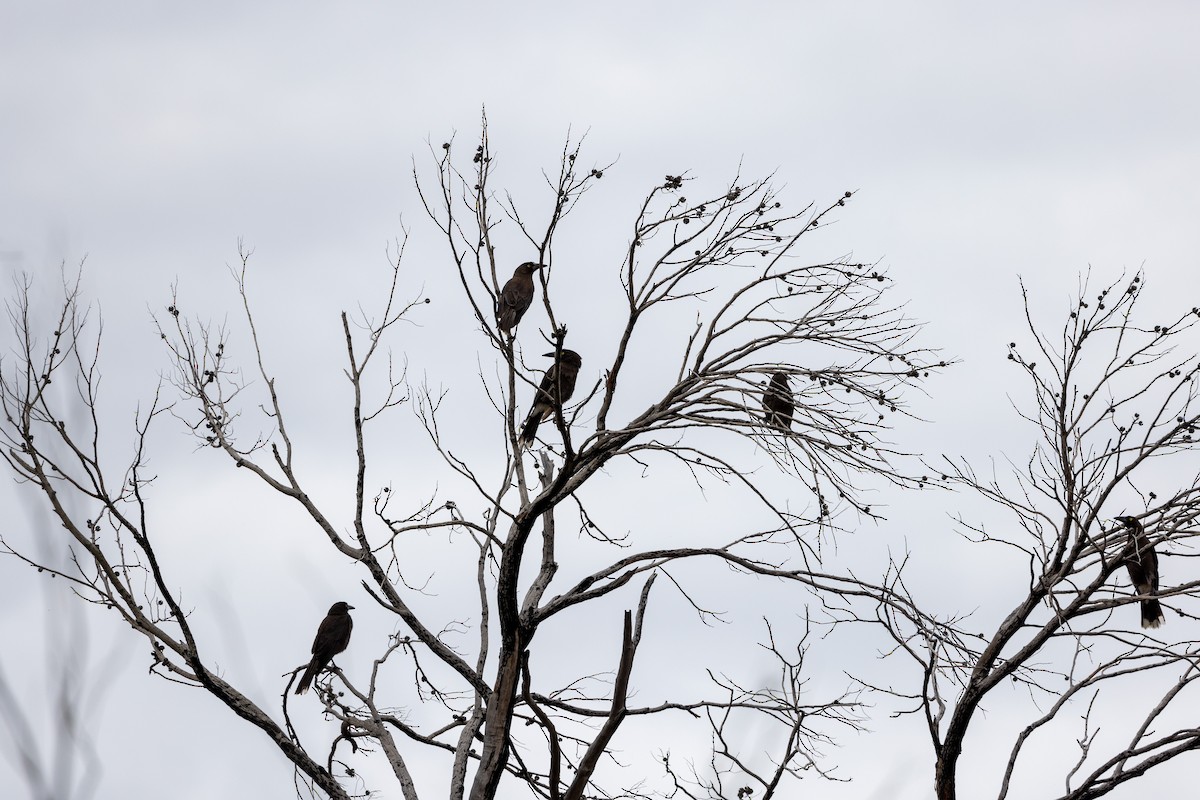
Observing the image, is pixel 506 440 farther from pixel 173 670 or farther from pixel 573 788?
pixel 573 788

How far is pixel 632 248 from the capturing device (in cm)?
669

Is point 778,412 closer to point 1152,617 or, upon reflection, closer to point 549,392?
point 549,392

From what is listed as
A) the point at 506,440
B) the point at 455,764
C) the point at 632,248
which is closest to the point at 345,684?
the point at 455,764

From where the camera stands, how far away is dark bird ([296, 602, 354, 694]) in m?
8.77

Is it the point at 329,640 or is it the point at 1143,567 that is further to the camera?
the point at 329,640

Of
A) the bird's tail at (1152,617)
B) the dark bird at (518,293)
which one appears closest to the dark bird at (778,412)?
the dark bird at (518,293)

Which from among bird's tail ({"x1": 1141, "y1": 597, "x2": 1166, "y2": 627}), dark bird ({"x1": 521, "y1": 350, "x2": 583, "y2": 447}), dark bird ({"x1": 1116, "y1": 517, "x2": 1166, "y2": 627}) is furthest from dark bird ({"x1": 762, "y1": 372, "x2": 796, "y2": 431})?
bird's tail ({"x1": 1141, "y1": 597, "x2": 1166, "y2": 627})

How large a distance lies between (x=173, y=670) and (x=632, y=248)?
348cm

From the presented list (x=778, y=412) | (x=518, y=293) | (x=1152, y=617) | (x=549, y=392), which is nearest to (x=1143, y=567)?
(x=1152, y=617)

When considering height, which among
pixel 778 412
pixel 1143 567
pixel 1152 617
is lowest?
pixel 778 412

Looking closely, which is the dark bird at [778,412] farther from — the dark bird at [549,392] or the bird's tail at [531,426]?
the bird's tail at [531,426]

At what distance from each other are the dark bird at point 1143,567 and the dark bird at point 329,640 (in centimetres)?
530

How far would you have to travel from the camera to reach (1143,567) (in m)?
8.23

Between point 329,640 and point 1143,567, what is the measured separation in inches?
227
